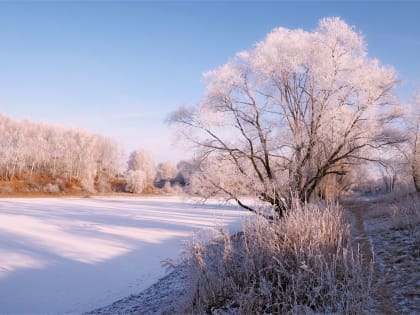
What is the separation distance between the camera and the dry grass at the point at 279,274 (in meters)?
3.67

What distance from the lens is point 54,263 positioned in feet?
33.7

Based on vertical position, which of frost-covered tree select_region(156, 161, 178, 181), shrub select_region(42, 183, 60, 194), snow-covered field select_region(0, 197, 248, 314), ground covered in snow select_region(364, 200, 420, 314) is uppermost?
frost-covered tree select_region(156, 161, 178, 181)

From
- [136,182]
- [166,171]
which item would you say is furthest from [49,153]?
[166,171]

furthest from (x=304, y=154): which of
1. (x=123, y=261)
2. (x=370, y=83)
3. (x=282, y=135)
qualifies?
(x=123, y=261)

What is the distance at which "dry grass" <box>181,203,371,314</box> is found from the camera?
3.67 metres

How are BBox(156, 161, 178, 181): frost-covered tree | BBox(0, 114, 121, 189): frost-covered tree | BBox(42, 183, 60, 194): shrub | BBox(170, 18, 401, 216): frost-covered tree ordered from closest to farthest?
1. BBox(170, 18, 401, 216): frost-covered tree
2. BBox(42, 183, 60, 194): shrub
3. BBox(0, 114, 121, 189): frost-covered tree
4. BBox(156, 161, 178, 181): frost-covered tree

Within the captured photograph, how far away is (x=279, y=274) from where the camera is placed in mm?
4117

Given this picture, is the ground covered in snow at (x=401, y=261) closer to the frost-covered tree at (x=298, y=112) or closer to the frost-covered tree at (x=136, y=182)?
the frost-covered tree at (x=298, y=112)

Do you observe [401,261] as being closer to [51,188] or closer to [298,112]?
[298,112]

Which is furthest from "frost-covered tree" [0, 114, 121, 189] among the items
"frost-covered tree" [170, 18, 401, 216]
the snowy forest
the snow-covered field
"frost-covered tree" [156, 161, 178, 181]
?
"frost-covered tree" [170, 18, 401, 216]

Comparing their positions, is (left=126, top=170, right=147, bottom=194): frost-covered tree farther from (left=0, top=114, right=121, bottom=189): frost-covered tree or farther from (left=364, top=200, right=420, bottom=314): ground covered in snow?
(left=364, top=200, right=420, bottom=314): ground covered in snow

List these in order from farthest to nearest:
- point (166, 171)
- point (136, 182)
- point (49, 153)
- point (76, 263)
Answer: point (166, 171), point (136, 182), point (49, 153), point (76, 263)

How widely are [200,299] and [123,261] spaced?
7306mm

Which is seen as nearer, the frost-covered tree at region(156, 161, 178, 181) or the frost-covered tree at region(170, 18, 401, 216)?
the frost-covered tree at region(170, 18, 401, 216)
